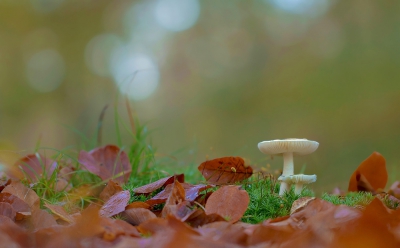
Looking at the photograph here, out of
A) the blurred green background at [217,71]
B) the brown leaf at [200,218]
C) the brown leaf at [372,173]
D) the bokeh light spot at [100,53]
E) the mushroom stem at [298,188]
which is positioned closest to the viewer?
the brown leaf at [200,218]

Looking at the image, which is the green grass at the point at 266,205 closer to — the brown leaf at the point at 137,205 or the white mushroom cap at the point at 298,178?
the white mushroom cap at the point at 298,178

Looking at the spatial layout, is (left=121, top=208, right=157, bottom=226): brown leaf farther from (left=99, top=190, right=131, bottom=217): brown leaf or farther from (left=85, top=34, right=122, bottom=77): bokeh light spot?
(left=85, top=34, right=122, bottom=77): bokeh light spot

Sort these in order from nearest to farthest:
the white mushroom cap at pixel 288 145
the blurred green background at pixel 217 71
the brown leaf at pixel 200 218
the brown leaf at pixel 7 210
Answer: the brown leaf at pixel 200 218, the brown leaf at pixel 7 210, the white mushroom cap at pixel 288 145, the blurred green background at pixel 217 71

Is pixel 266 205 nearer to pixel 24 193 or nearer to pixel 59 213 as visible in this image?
pixel 59 213

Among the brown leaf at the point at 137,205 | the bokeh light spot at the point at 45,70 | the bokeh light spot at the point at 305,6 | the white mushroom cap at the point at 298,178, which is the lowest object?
the brown leaf at the point at 137,205

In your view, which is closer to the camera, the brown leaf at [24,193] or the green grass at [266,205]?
the green grass at [266,205]

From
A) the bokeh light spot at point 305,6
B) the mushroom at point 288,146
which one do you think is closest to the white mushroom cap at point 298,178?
the mushroom at point 288,146

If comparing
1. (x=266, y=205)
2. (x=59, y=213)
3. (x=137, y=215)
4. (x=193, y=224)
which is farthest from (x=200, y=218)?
(x=59, y=213)

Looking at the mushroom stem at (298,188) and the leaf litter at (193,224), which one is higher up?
the leaf litter at (193,224)
